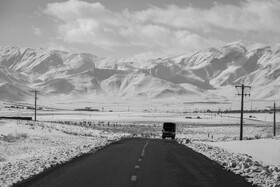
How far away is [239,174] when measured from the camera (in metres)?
18.0

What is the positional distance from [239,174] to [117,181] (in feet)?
17.2

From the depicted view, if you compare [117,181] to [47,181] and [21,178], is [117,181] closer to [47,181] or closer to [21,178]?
[47,181]

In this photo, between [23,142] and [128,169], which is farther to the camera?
[23,142]

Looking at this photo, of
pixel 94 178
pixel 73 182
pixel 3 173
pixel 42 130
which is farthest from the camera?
pixel 42 130

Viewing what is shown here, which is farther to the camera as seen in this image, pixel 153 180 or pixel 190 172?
pixel 190 172

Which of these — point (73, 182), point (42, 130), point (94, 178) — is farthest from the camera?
point (42, 130)

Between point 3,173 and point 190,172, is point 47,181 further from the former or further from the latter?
point 190,172

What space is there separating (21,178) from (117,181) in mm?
3356

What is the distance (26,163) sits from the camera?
2138 centimetres

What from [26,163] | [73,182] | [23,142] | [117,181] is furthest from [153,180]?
[23,142]

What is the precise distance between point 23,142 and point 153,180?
27.9 m

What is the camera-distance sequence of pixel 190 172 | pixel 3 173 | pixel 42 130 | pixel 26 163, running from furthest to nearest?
pixel 42 130 → pixel 26 163 → pixel 190 172 → pixel 3 173

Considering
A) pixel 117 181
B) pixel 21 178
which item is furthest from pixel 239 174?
pixel 21 178

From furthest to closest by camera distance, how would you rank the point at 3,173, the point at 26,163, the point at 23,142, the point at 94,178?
1. the point at 23,142
2. the point at 26,163
3. the point at 3,173
4. the point at 94,178
